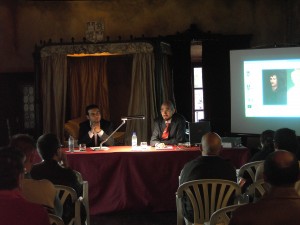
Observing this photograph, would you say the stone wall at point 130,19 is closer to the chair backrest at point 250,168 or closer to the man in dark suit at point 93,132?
the man in dark suit at point 93,132

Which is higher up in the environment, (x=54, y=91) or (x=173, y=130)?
(x=54, y=91)

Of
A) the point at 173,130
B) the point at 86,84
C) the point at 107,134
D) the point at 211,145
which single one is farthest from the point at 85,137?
the point at 211,145

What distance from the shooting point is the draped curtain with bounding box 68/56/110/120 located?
8500 millimetres

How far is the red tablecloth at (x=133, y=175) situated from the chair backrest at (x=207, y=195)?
1.64 meters

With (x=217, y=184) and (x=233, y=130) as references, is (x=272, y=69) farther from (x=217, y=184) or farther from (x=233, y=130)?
(x=217, y=184)

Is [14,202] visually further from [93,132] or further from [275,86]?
[275,86]

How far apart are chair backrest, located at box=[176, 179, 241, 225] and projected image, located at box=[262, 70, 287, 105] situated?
339cm

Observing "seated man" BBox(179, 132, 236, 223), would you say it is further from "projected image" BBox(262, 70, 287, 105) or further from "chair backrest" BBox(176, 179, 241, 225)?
"projected image" BBox(262, 70, 287, 105)

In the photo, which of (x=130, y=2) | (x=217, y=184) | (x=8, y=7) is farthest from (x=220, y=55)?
(x=217, y=184)

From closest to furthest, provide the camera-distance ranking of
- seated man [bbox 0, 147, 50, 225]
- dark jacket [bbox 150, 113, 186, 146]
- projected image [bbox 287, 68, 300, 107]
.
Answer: seated man [bbox 0, 147, 50, 225] < dark jacket [bbox 150, 113, 186, 146] < projected image [bbox 287, 68, 300, 107]

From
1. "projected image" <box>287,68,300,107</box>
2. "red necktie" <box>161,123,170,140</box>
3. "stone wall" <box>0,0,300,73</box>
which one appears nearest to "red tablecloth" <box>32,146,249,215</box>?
"red necktie" <box>161,123,170,140</box>

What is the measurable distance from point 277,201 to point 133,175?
3471 millimetres

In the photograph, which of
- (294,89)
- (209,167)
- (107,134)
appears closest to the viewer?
(209,167)

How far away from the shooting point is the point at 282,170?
2.17 metres
